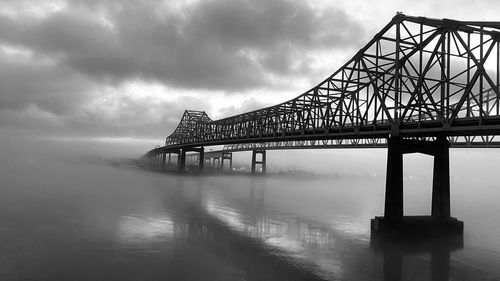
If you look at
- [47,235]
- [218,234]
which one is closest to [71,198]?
[47,235]

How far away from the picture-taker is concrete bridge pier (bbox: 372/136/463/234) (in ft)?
113

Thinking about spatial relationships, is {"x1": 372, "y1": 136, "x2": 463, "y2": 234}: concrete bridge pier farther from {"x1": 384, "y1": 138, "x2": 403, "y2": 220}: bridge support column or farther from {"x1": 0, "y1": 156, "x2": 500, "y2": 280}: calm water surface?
{"x1": 0, "y1": 156, "x2": 500, "y2": 280}: calm water surface

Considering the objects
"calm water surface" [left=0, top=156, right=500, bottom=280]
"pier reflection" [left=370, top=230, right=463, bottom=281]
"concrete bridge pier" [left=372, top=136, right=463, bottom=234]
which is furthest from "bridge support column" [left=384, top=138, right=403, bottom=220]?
"calm water surface" [left=0, top=156, right=500, bottom=280]

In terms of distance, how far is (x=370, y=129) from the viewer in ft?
141

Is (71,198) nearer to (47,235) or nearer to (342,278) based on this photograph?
(47,235)

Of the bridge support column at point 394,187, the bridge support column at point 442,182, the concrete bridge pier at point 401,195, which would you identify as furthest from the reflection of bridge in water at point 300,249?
the bridge support column at point 442,182

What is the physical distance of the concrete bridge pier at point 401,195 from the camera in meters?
34.4

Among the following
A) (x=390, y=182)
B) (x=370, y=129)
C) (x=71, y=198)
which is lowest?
(x=71, y=198)

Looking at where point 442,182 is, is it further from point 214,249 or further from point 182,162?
point 182,162

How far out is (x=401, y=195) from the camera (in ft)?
114

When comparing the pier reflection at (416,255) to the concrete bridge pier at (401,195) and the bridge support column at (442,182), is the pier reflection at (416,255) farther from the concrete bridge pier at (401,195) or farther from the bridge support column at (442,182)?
the bridge support column at (442,182)

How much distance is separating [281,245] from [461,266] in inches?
532

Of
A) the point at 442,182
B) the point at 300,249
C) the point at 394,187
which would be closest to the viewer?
the point at 300,249

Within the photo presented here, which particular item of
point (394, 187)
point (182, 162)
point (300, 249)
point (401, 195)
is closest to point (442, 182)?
point (401, 195)
